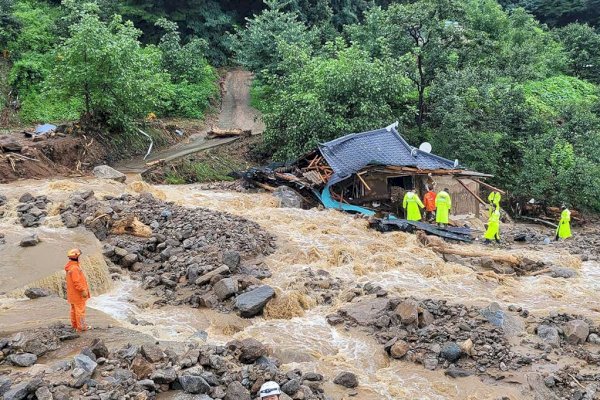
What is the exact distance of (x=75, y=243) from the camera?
541 inches

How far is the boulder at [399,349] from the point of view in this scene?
985 centimetres

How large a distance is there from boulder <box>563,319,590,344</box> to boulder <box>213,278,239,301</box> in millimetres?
6423

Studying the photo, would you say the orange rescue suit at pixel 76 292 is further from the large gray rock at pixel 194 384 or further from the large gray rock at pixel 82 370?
the large gray rock at pixel 194 384

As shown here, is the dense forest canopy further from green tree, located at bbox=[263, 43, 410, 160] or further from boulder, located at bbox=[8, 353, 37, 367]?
boulder, located at bbox=[8, 353, 37, 367]

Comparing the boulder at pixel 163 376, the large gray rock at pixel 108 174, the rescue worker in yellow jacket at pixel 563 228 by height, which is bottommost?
the rescue worker in yellow jacket at pixel 563 228

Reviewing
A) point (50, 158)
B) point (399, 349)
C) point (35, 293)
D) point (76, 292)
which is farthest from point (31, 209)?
point (399, 349)

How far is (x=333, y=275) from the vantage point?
13.6m

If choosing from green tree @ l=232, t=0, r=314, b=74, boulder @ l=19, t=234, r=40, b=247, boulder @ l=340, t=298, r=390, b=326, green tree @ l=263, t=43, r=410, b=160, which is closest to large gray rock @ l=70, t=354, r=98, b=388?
boulder @ l=340, t=298, r=390, b=326

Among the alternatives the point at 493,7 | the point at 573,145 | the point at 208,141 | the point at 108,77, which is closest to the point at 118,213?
the point at 108,77

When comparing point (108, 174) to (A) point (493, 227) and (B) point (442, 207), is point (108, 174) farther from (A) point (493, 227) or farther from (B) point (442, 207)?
(A) point (493, 227)

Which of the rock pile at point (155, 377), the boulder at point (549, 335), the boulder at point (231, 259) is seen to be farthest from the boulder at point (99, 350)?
the boulder at point (549, 335)

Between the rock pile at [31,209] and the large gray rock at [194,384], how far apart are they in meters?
9.29

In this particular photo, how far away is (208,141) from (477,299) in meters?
17.6

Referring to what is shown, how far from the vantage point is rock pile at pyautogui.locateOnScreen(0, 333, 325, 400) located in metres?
6.92
